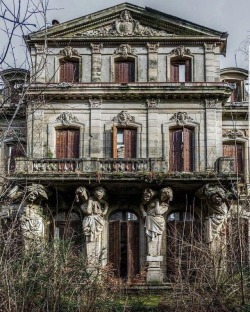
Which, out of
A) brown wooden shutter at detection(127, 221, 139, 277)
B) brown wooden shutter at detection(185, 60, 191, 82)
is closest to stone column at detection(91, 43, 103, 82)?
brown wooden shutter at detection(185, 60, 191, 82)

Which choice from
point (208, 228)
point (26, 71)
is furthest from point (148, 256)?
point (26, 71)

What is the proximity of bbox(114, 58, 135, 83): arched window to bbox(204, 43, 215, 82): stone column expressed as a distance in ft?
10.9

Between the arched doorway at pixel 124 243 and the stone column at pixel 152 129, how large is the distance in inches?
115

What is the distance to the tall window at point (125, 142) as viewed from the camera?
31688 mm

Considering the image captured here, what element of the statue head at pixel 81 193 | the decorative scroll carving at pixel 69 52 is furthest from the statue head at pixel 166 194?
the decorative scroll carving at pixel 69 52

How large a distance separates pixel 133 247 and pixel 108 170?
3474 millimetres

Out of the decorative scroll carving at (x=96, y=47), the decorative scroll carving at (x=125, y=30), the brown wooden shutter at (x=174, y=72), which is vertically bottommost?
the brown wooden shutter at (x=174, y=72)

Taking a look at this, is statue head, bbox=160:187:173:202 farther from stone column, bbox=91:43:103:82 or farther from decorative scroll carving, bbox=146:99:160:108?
stone column, bbox=91:43:103:82

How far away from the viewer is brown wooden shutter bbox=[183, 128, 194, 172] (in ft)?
104

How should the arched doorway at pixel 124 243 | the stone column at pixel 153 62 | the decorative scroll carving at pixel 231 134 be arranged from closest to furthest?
1. the arched doorway at pixel 124 243
2. the stone column at pixel 153 62
3. the decorative scroll carving at pixel 231 134

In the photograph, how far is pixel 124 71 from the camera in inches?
1307

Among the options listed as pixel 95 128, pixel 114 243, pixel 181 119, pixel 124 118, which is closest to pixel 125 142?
pixel 124 118

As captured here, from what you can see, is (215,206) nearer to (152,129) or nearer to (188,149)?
(188,149)

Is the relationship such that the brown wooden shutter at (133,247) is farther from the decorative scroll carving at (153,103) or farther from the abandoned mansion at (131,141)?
the decorative scroll carving at (153,103)
